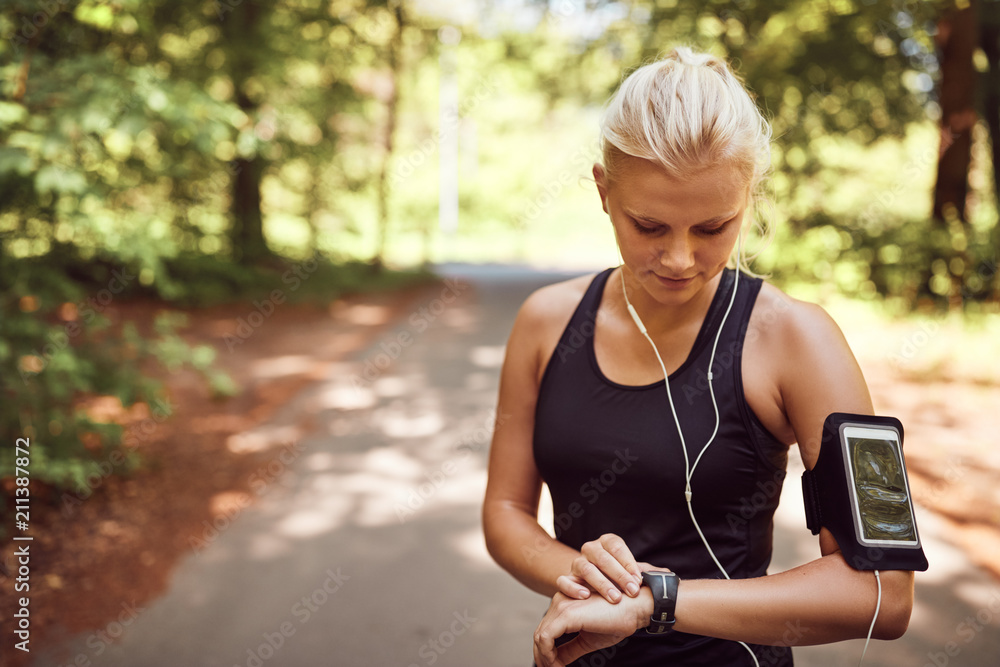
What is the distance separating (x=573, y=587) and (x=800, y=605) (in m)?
0.39

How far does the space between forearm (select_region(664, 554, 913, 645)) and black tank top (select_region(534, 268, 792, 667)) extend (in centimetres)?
16

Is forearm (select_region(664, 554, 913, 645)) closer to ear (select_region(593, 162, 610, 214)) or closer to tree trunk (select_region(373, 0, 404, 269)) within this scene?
ear (select_region(593, 162, 610, 214))

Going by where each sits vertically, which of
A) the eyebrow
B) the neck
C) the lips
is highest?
the eyebrow

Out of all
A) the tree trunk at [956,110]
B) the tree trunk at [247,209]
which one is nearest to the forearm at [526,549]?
the tree trunk at [247,209]

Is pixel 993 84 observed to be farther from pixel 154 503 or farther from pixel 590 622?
pixel 590 622

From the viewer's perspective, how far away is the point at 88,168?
405 cm

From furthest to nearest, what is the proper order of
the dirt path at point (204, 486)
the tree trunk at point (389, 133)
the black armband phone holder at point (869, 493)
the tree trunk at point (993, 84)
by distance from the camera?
the tree trunk at point (389, 133) → the tree trunk at point (993, 84) → the dirt path at point (204, 486) → the black armband phone holder at point (869, 493)

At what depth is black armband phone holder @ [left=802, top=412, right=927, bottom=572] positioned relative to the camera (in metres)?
1.22

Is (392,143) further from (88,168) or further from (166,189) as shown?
(88,168)

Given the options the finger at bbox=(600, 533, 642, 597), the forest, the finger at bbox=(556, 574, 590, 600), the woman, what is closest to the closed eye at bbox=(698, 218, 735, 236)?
the woman

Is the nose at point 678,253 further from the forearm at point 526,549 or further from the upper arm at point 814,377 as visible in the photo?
the forearm at point 526,549

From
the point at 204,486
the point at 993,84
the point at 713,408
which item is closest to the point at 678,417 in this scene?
the point at 713,408

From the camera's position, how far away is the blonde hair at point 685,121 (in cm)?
124

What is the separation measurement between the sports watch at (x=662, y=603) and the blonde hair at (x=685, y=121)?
711 millimetres
